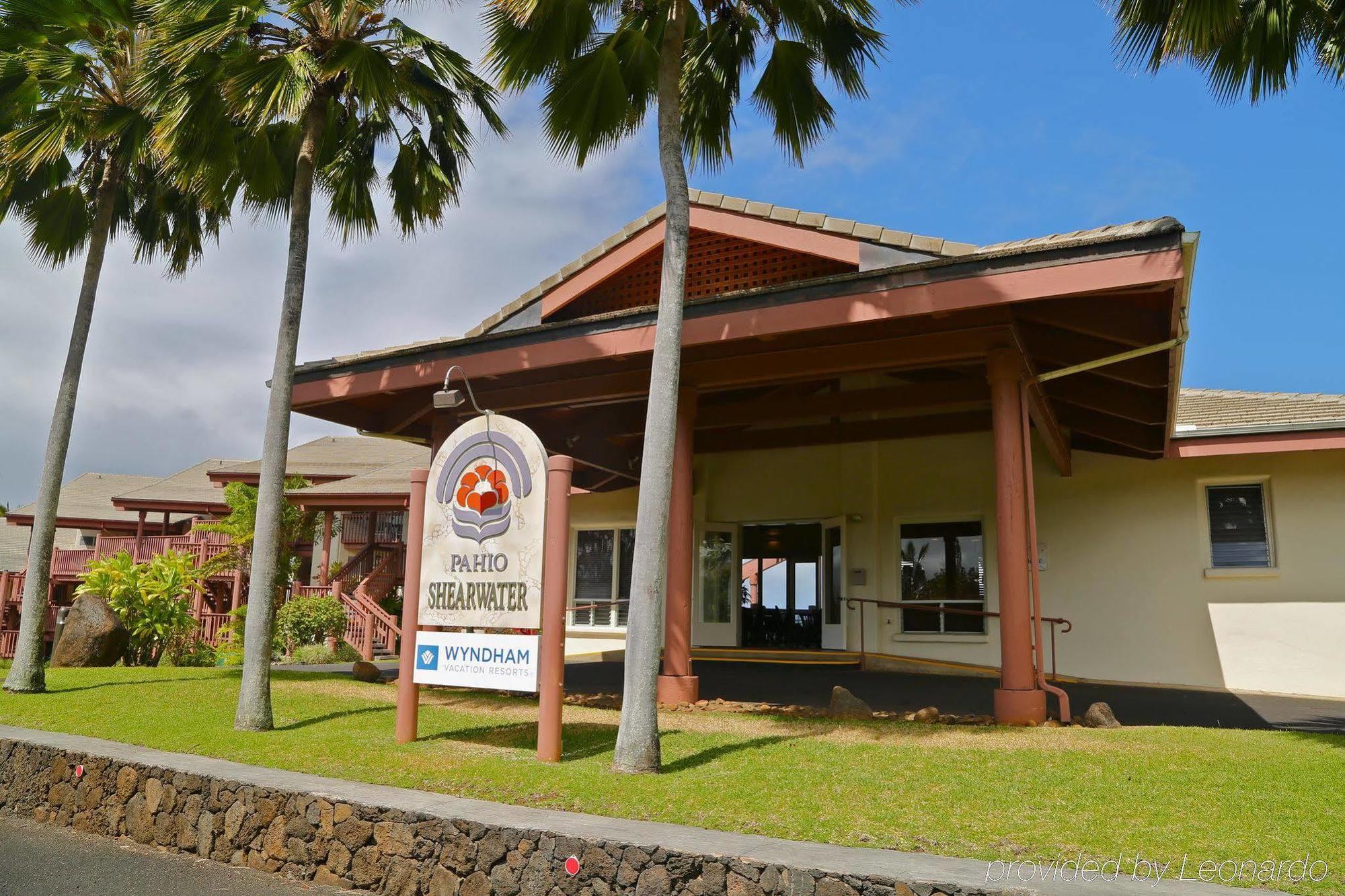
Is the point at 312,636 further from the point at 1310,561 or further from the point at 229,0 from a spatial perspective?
the point at 1310,561

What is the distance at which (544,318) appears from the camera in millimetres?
12070

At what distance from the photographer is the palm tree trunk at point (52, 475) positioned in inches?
477

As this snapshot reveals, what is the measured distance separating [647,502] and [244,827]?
11.4 ft

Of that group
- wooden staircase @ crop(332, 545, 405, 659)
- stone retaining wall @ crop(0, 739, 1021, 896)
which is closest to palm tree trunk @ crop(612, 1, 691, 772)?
stone retaining wall @ crop(0, 739, 1021, 896)

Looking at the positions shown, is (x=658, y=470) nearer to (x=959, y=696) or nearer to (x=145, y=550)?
(x=959, y=696)

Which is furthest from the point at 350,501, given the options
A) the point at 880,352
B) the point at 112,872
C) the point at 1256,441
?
the point at 1256,441

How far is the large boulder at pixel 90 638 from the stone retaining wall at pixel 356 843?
8.75m

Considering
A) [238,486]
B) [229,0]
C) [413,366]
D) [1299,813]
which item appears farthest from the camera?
[238,486]

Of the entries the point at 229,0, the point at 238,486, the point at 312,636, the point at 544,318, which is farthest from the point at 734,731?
the point at 238,486

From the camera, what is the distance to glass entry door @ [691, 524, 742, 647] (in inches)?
704

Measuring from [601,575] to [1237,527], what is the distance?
11.1m

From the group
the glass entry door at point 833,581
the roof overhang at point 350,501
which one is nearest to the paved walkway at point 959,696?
the glass entry door at point 833,581

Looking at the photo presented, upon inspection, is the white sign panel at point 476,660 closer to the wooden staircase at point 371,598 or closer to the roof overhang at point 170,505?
the wooden staircase at point 371,598

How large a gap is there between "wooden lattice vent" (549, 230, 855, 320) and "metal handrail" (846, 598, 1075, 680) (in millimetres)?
5996
